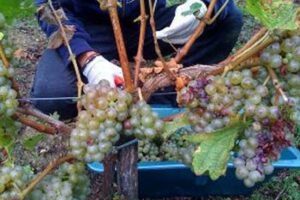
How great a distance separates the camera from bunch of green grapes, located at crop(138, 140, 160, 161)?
1.88m

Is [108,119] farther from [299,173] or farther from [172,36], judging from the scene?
[299,173]

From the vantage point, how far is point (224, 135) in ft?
3.20

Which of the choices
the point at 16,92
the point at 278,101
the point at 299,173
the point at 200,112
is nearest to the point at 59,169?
the point at 16,92

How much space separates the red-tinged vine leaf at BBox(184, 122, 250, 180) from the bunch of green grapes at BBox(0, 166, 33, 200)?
0.30m

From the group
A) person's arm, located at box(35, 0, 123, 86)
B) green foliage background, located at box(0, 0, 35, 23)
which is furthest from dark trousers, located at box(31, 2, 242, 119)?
green foliage background, located at box(0, 0, 35, 23)

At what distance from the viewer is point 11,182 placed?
1021mm

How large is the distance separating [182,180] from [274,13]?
1.02 m

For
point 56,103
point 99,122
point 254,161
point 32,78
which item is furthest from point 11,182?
point 32,78

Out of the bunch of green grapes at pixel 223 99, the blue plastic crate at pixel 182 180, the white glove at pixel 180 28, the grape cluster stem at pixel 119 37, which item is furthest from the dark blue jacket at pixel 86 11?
the bunch of green grapes at pixel 223 99

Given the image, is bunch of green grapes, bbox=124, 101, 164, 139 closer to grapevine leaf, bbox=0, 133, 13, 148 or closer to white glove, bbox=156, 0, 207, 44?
grapevine leaf, bbox=0, 133, 13, 148

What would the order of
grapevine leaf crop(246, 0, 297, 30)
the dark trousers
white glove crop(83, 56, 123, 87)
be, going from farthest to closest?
the dark trousers, white glove crop(83, 56, 123, 87), grapevine leaf crop(246, 0, 297, 30)

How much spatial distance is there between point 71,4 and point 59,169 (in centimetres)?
111

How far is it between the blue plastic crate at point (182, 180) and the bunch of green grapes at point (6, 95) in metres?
0.78

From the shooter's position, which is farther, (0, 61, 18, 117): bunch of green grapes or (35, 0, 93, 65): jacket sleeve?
(35, 0, 93, 65): jacket sleeve
